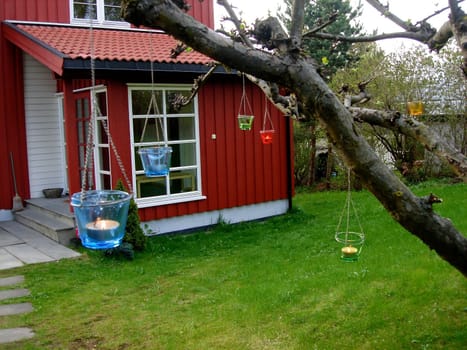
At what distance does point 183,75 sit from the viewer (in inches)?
368

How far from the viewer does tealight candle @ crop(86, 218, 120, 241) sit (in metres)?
4.07

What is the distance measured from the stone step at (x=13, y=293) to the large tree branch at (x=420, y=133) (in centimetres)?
430

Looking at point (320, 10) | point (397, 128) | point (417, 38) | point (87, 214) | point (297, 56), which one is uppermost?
point (320, 10)

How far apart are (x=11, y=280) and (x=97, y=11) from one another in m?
6.42

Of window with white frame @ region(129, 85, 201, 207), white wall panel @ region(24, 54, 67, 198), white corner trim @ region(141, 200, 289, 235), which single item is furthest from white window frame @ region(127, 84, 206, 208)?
white wall panel @ region(24, 54, 67, 198)

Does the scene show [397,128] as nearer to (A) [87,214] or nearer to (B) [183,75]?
(A) [87,214]

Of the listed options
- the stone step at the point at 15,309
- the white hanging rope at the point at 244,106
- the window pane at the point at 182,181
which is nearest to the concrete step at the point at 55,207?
the window pane at the point at 182,181

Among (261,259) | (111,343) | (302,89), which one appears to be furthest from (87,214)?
(261,259)

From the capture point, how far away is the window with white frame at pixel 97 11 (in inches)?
435

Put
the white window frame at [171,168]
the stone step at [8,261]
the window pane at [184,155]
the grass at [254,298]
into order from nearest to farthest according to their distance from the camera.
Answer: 1. the grass at [254,298]
2. the stone step at [8,261]
3. the white window frame at [171,168]
4. the window pane at [184,155]

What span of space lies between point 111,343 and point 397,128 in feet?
9.97

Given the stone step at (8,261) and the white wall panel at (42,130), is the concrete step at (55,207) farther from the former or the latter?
the stone step at (8,261)

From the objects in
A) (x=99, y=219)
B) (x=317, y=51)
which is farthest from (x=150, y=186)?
(x=317, y=51)

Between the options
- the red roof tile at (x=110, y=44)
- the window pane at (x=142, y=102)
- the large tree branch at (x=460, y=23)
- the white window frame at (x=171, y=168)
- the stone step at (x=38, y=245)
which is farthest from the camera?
the window pane at (x=142, y=102)
